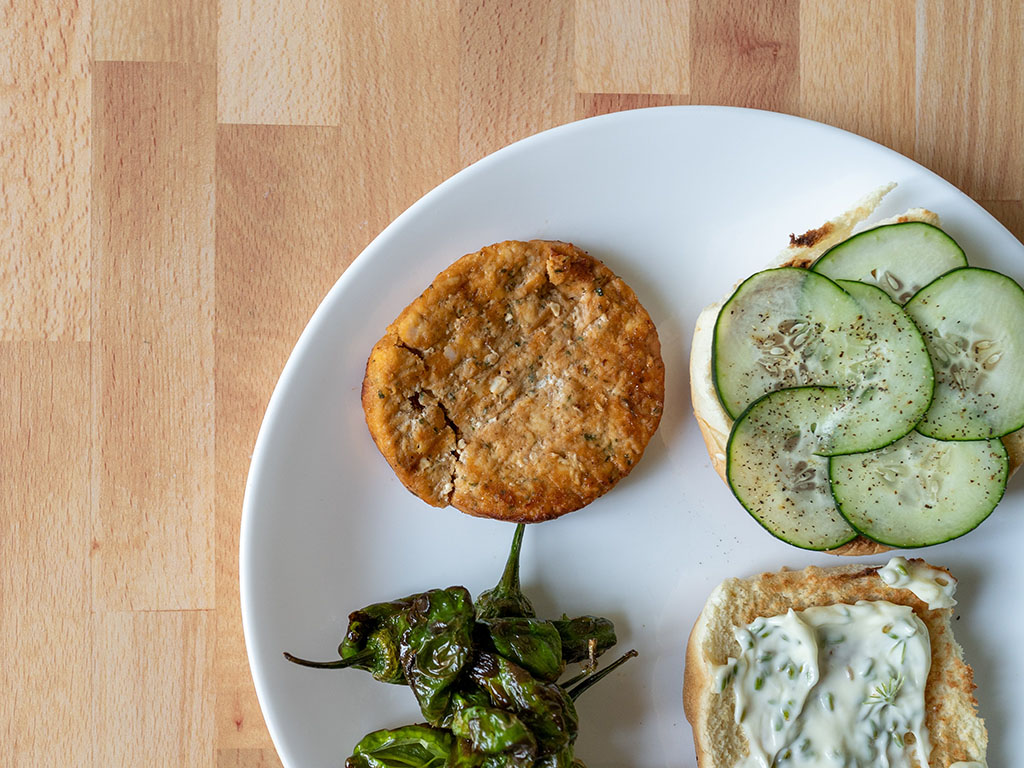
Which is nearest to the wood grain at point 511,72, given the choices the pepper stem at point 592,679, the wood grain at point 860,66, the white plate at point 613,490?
the white plate at point 613,490

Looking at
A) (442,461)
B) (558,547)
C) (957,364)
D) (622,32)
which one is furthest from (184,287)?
(957,364)

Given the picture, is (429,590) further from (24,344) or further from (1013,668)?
(1013,668)

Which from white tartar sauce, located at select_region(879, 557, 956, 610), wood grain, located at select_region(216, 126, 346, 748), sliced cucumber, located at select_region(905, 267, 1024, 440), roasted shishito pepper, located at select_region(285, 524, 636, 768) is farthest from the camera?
wood grain, located at select_region(216, 126, 346, 748)

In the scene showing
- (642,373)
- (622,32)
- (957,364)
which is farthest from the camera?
(622,32)

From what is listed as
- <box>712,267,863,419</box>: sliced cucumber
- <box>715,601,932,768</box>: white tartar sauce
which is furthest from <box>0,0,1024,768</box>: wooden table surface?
<box>715,601,932,768</box>: white tartar sauce

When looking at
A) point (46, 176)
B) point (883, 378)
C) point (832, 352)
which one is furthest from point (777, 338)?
point (46, 176)

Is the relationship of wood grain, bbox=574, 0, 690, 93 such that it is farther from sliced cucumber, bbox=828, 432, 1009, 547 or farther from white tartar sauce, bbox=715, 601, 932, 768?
white tartar sauce, bbox=715, 601, 932, 768

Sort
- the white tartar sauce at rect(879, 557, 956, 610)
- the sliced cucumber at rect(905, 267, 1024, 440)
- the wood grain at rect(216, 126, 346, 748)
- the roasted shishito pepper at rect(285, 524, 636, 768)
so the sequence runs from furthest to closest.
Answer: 1. the wood grain at rect(216, 126, 346, 748)
2. the white tartar sauce at rect(879, 557, 956, 610)
3. the sliced cucumber at rect(905, 267, 1024, 440)
4. the roasted shishito pepper at rect(285, 524, 636, 768)
